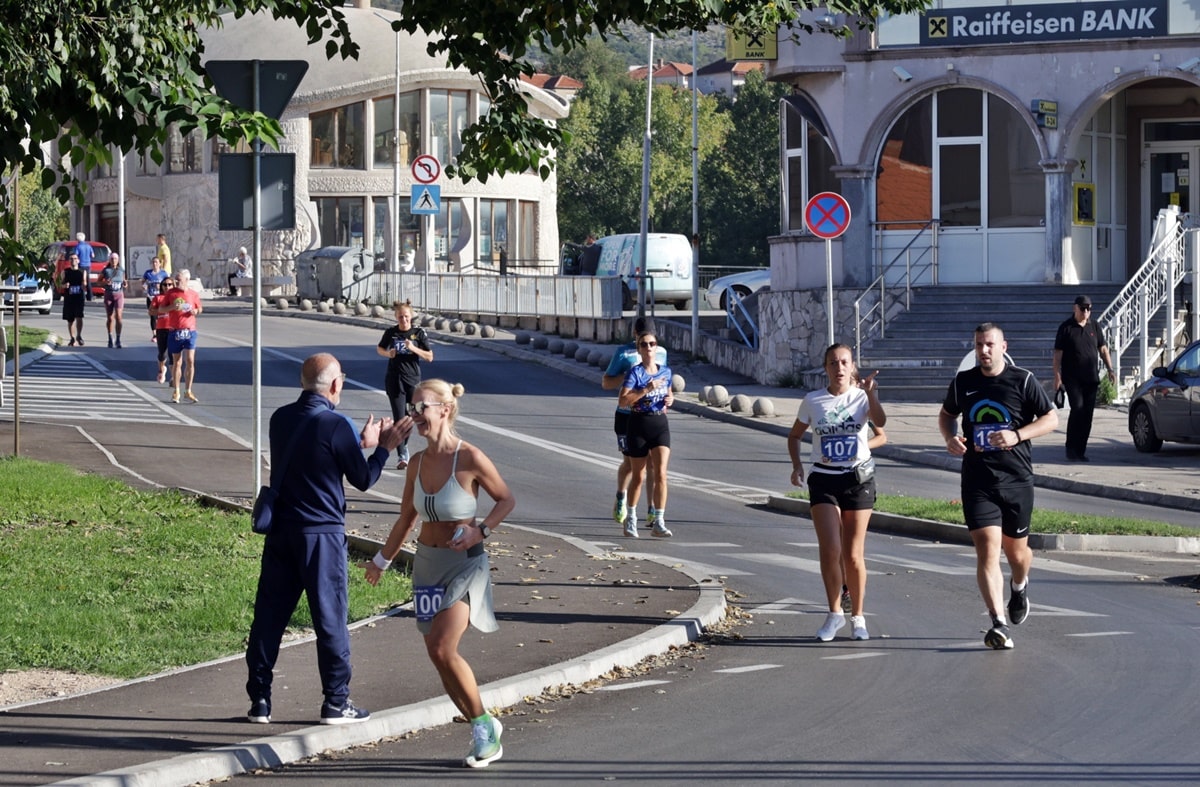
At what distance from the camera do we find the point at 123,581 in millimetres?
11812

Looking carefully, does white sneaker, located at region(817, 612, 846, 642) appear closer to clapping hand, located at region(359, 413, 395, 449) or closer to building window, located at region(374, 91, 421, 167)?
clapping hand, located at region(359, 413, 395, 449)

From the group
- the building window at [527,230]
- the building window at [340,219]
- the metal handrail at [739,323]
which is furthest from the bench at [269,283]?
the metal handrail at [739,323]

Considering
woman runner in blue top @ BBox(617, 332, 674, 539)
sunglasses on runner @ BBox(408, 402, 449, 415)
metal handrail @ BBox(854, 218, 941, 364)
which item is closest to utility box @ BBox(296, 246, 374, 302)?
metal handrail @ BBox(854, 218, 941, 364)

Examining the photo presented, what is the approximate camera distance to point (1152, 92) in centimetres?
3278

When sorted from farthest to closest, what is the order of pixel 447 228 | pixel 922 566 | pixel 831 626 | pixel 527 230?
1. pixel 527 230
2. pixel 447 228
3. pixel 922 566
4. pixel 831 626

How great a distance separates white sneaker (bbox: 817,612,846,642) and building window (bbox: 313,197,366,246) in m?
59.1

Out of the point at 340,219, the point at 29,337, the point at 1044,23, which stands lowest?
the point at 29,337

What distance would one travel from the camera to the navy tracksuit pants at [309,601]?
26.5ft

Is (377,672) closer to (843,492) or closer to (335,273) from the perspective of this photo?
(843,492)

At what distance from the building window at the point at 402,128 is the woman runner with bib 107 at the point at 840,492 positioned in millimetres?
59004

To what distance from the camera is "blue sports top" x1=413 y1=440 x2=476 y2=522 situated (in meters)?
7.80

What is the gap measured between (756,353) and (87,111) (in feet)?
72.9

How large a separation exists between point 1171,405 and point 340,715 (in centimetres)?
1575

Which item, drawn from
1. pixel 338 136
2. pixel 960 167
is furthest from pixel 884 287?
pixel 338 136
